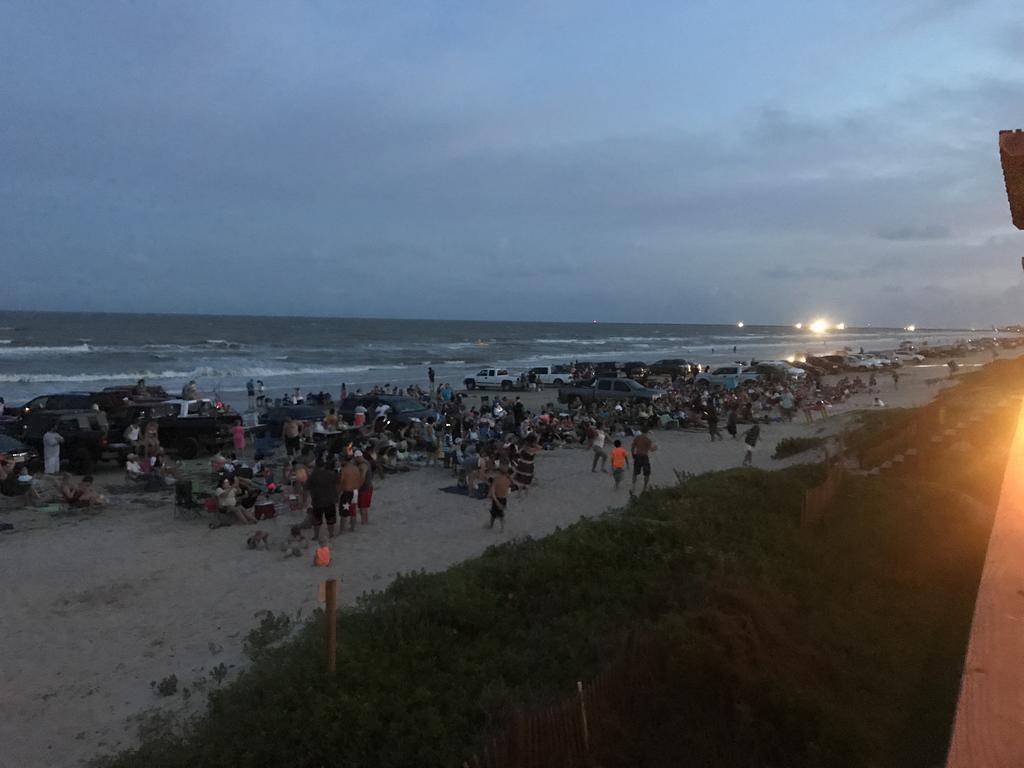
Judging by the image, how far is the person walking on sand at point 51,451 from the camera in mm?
17000

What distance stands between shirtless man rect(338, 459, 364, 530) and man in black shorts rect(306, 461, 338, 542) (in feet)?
1.91

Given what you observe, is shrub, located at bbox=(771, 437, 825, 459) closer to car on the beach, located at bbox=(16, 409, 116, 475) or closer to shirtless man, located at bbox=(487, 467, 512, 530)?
shirtless man, located at bbox=(487, 467, 512, 530)

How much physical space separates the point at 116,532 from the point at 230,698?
329 inches

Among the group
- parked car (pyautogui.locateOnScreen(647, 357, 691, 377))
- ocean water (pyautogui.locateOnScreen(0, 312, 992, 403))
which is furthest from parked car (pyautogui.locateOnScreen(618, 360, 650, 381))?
ocean water (pyautogui.locateOnScreen(0, 312, 992, 403))

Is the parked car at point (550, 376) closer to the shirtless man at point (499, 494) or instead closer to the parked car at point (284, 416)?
the parked car at point (284, 416)

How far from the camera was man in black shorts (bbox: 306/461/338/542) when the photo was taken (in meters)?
11.8

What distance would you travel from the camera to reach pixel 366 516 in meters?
13.6

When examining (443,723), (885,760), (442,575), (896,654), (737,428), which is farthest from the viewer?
(737,428)

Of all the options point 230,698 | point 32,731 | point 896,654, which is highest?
point 896,654

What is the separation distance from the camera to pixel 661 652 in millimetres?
5715

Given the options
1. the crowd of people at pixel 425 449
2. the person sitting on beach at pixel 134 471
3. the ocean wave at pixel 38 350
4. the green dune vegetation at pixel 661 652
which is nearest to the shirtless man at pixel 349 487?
the crowd of people at pixel 425 449

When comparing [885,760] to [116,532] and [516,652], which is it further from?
[116,532]

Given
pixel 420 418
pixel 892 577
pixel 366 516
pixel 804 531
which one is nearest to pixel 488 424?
pixel 420 418

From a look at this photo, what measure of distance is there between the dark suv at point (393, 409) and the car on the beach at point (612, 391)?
31.4 ft
